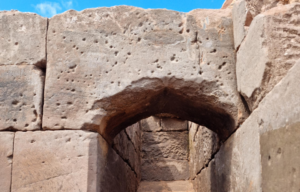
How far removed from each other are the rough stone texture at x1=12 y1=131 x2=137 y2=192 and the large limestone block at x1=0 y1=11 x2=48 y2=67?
0.67 meters

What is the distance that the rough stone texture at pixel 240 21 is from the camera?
Result: 2.56 meters

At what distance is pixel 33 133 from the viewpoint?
2.65 m

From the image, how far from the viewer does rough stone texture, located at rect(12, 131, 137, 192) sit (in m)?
2.54

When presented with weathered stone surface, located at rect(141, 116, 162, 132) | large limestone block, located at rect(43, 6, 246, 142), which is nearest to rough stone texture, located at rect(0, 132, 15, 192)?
large limestone block, located at rect(43, 6, 246, 142)

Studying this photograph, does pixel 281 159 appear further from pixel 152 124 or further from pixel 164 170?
pixel 152 124

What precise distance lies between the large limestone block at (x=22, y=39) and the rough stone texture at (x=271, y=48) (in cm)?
178

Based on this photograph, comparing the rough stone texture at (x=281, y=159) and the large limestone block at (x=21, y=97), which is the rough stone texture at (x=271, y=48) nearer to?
the rough stone texture at (x=281, y=159)

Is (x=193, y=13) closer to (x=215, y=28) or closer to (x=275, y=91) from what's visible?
(x=215, y=28)

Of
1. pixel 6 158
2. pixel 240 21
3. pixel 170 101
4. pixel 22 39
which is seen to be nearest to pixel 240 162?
pixel 170 101

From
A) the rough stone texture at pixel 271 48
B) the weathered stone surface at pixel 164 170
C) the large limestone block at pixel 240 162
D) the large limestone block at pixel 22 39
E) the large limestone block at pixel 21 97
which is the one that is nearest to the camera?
the rough stone texture at pixel 271 48

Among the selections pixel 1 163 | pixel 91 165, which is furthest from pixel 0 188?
pixel 91 165

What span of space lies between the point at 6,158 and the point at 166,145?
14.7 ft

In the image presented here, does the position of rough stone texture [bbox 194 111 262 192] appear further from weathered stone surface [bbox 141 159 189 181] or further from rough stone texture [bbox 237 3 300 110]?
weathered stone surface [bbox 141 159 189 181]

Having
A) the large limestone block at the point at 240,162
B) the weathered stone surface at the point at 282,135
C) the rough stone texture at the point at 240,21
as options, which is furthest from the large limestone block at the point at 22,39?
the weathered stone surface at the point at 282,135
